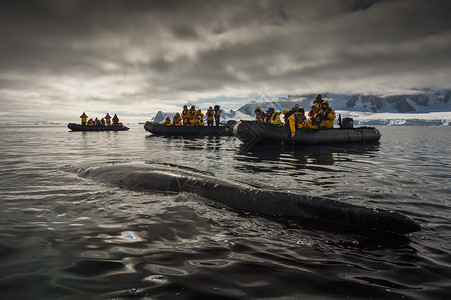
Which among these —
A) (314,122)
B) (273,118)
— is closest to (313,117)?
(314,122)

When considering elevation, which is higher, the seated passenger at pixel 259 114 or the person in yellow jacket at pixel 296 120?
the seated passenger at pixel 259 114

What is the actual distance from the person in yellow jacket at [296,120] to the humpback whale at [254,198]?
13181mm

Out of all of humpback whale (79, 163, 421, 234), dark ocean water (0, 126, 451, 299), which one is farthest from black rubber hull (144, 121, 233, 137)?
dark ocean water (0, 126, 451, 299)

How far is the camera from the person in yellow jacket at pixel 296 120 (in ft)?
61.0

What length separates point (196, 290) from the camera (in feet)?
8.39

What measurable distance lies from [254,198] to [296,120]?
15917mm

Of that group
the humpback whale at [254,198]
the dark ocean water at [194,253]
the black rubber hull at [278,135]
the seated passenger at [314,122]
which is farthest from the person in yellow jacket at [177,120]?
the dark ocean water at [194,253]

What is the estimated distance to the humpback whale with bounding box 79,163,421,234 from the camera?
12.9 feet

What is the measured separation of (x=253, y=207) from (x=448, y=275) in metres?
2.73

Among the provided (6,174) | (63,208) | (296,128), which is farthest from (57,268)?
(296,128)

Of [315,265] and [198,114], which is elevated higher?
[198,114]

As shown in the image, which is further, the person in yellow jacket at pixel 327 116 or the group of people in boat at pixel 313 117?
the person in yellow jacket at pixel 327 116

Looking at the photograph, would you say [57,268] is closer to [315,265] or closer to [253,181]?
[315,265]

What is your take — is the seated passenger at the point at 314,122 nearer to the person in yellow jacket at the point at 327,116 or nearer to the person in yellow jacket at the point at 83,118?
the person in yellow jacket at the point at 327,116
